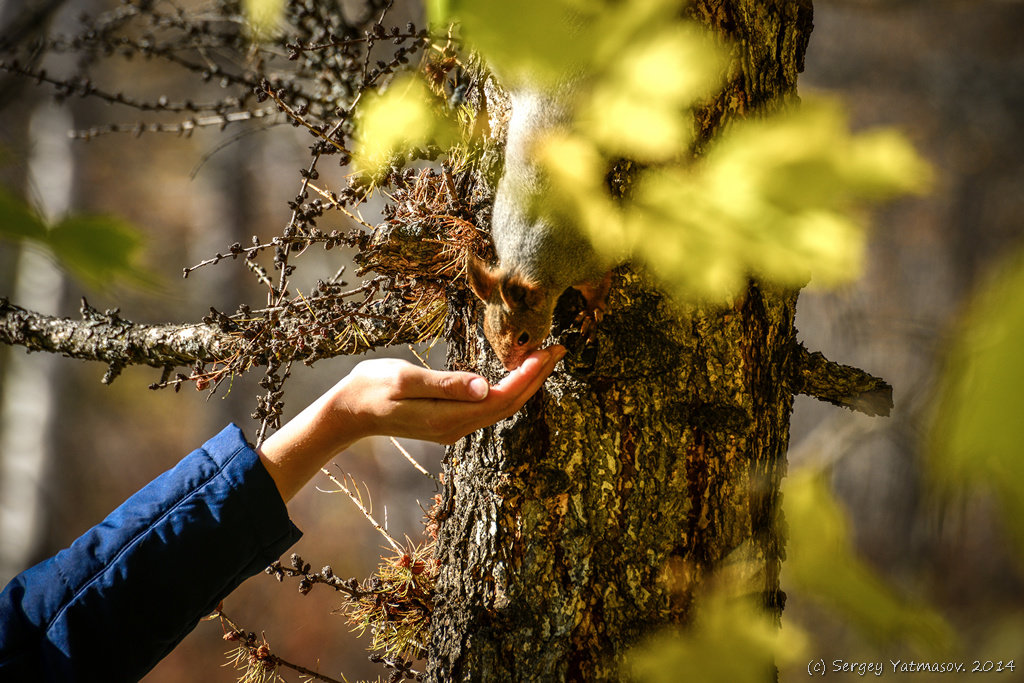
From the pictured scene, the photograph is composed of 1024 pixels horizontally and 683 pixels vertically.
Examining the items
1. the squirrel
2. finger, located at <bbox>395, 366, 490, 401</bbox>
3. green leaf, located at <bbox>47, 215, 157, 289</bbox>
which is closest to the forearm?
finger, located at <bbox>395, 366, 490, 401</bbox>

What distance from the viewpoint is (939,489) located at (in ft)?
0.63

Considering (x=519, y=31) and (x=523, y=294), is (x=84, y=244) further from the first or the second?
(x=523, y=294)

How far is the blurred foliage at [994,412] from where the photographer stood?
0.14 m

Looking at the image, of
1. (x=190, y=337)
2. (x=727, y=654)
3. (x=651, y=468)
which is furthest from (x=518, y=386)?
(x=190, y=337)

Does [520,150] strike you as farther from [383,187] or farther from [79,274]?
[79,274]

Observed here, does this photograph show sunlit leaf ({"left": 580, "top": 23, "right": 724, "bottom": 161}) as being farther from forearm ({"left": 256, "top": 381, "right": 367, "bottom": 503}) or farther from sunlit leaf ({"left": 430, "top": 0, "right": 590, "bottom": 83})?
forearm ({"left": 256, "top": 381, "right": 367, "bottom": 503})

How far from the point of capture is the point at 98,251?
9.6 inches

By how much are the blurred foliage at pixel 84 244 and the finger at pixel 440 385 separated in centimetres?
52

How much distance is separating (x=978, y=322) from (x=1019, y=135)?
2610 millimetres

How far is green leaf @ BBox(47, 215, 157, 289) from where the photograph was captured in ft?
0.78

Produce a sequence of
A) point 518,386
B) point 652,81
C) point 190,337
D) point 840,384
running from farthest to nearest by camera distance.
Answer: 1. point 190,337
2. point 840,384
3. point 518,386
4. point 652,81

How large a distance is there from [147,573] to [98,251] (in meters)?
0.65

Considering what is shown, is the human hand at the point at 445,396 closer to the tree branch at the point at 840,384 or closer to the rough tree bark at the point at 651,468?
the rough tree bark at the point at 651,468

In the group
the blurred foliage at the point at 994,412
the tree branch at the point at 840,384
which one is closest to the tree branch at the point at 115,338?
the tree branch at the point at 840,384
